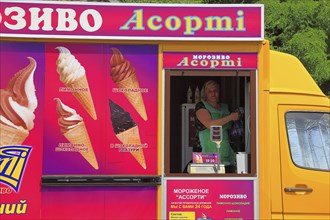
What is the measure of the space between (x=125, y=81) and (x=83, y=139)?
69 centimetres

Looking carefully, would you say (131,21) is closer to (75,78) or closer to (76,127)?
(75,78)

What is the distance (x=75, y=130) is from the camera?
4613mm

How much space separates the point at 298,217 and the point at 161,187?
1.38 meters

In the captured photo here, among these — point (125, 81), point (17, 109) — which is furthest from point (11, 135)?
point (125, 81)

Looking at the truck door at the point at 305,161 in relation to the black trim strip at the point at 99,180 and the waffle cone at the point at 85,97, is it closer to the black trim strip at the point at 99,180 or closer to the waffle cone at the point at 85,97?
the black trim strip at the point at 99,180

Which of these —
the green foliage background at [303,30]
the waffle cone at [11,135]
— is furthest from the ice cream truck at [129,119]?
the green foliage background at [303,30]

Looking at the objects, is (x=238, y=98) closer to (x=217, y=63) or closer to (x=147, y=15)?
(x=217, y=63)

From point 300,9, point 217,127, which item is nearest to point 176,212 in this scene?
point 217,127

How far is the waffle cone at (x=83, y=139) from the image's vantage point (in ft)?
15.1

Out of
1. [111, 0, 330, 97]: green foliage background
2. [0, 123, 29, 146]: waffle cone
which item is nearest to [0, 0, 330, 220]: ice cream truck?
[0, 123, 29, 146]: waffle cone

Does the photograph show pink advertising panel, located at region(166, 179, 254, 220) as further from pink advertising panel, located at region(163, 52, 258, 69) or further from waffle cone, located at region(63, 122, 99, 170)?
pink advertising panel, located at region(163, 52, 258, 69)

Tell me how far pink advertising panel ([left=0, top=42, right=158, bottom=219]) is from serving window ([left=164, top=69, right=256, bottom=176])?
0.31m

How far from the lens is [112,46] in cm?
470

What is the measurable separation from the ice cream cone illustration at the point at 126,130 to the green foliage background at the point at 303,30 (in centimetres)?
822
